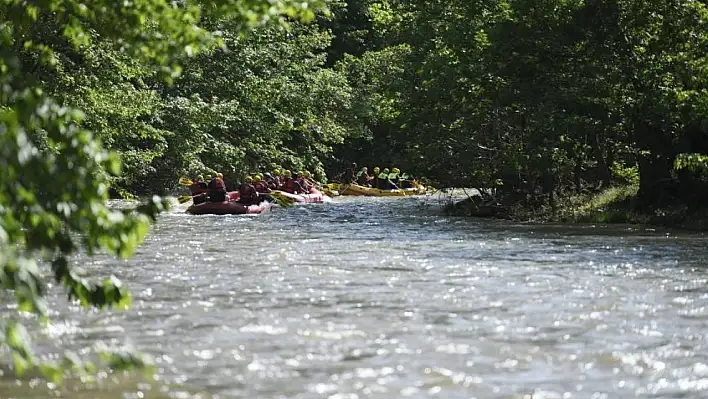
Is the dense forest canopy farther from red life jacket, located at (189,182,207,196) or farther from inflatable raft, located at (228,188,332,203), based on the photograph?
inflatable raft, located at (228,188,332,203)

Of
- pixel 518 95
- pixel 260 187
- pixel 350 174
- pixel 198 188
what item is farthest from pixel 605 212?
pixel 350 174

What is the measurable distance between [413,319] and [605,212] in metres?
14.7

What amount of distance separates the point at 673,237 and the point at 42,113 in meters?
16.3

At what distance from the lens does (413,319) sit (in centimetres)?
1026

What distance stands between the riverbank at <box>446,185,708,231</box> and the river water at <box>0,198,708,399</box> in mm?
3718

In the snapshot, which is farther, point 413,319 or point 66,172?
point 413,319

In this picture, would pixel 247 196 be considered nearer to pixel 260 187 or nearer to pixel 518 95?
pixel 260 187

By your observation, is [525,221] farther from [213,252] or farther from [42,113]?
[42,113]

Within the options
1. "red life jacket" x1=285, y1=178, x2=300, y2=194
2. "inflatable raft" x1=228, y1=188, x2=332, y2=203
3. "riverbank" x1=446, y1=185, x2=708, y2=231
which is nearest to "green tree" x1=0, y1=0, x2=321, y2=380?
"riverbank" x1=446, y1=185, x2=708, y2=231

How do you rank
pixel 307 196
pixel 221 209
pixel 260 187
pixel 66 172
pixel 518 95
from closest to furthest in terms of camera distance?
pixel 66 172 < pixel 518 95 < pixel 221 209 < pixel 260 187 < pixel 307 196

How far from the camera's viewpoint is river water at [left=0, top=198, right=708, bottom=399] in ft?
25.3

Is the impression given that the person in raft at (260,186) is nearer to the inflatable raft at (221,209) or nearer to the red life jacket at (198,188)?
the red life jacket at (198,188)

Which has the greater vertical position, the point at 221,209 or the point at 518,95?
the point at 518,95

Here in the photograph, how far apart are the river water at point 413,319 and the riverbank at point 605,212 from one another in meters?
3.72
